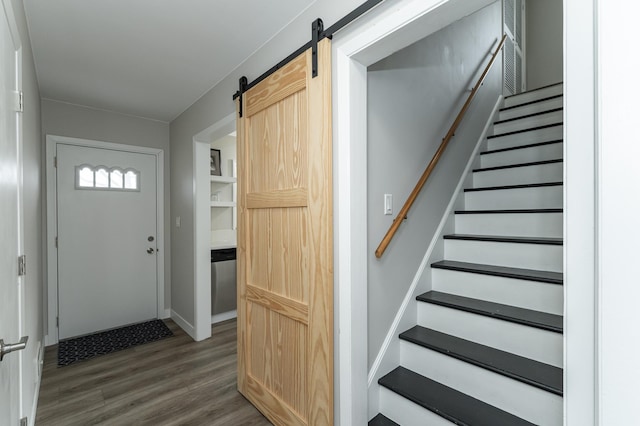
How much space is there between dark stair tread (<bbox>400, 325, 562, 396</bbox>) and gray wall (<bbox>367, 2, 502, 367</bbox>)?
0.25 metres

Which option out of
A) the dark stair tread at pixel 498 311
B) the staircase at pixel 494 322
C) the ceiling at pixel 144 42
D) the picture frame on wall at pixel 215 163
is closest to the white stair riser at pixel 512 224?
the staircase at pixel 494 322

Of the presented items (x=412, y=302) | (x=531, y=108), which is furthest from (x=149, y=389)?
(x=531, y=108)

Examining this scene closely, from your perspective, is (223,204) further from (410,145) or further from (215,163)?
(410,145)

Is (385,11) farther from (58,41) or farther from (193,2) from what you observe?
(58,41)

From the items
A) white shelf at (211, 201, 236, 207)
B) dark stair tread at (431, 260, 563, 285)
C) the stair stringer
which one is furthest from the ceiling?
dark stair tread at (431, 260, 563, 285)

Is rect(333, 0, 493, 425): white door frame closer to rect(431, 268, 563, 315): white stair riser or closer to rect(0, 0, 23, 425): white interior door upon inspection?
rect(431, 268, 563, 315): white stair riser

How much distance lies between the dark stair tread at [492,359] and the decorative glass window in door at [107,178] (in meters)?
3.38

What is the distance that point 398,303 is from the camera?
186 centimetres

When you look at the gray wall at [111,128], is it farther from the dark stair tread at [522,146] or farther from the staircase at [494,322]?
the dark stair tread at [522,146]

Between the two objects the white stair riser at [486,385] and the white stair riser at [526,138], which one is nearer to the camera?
the white stair riser at [486,385]

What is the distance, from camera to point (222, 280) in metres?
3.64

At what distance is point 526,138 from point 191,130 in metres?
3.38

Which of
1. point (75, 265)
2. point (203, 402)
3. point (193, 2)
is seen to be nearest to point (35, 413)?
point (203, 402)

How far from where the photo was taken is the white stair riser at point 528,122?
114 inches
